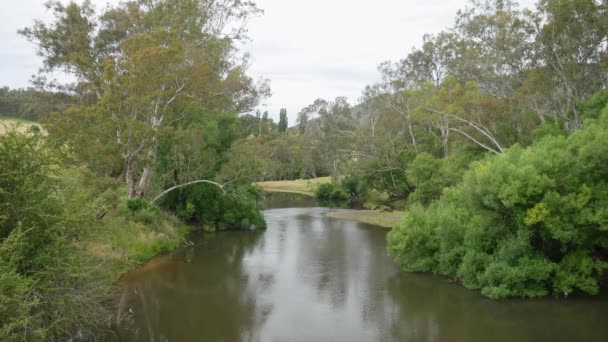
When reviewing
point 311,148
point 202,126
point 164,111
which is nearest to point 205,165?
point 202,126

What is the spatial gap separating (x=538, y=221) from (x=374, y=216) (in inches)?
1066

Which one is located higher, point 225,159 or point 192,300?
point 225,159

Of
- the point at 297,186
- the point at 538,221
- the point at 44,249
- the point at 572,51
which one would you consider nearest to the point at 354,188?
the point at 297,186

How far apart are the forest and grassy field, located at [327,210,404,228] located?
3026 millimetres

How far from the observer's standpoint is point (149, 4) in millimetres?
32938

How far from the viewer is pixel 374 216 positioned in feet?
147

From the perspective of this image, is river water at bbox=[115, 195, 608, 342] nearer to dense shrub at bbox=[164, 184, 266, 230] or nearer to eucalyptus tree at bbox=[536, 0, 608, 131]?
dense shrub at bbox=[164, 184, 266, 230]

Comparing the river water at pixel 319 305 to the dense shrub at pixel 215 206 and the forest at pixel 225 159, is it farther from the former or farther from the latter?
the dense shrub at pixel 215 206

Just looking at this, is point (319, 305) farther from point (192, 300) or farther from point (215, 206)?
point (215, 206)

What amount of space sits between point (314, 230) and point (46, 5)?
2395cm

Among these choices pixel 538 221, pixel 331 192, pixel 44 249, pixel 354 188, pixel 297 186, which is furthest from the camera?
pixel 297 186

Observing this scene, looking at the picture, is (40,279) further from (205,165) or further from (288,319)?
(205,165)

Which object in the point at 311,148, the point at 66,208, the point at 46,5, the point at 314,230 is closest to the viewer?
the point at 66,208

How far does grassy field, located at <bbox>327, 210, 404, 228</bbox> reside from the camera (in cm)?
4085
